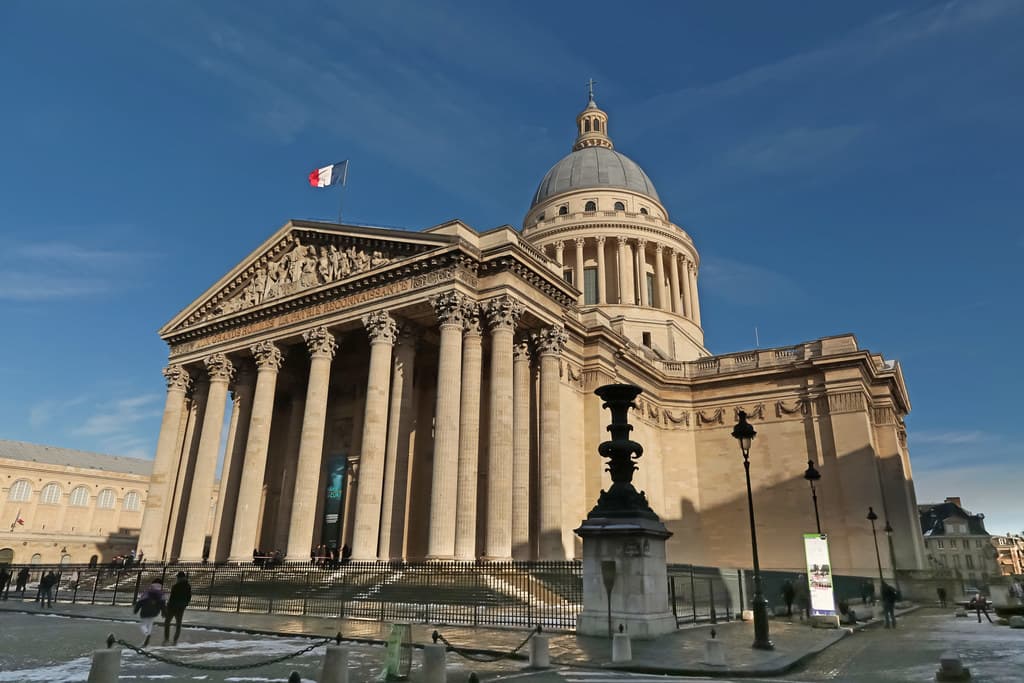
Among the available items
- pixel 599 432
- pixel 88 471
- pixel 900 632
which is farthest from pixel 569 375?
pixel 88 471

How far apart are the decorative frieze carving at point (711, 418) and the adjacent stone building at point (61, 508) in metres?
58.6

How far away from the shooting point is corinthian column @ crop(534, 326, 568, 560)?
29453 millimetres

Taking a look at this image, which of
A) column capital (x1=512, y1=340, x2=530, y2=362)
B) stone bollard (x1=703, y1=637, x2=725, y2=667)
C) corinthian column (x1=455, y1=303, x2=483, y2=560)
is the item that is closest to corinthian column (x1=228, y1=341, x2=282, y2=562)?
corinthian column (x1=455, y1=303, x2=483, y2=560)

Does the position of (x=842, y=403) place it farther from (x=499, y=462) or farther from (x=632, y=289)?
(x=499, y=462)

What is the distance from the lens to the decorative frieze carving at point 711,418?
45094 millimetres

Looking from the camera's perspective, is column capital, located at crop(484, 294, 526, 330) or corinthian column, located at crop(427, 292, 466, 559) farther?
column capital, located at crop(484, 294, 526, 330)

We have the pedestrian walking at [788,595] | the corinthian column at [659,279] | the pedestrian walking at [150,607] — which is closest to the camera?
the pedestrian walking at [150,607]

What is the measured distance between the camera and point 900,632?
2052cm

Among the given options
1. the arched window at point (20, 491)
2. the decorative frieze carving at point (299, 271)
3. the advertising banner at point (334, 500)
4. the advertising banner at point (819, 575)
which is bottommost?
the advertising banner at point (819, 575)

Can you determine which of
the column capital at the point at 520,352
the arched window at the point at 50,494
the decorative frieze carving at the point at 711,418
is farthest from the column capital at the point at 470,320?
the arched window at the point at 50,494

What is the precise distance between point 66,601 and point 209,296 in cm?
1704

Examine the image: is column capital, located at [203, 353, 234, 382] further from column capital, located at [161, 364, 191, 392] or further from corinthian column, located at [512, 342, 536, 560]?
corinthian column, located at [512, 342, 536, 560]

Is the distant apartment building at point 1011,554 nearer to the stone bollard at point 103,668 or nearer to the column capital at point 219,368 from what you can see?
the column capital at point 219,368

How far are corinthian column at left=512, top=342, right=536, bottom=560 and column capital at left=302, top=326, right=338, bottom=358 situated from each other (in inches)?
347
